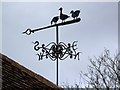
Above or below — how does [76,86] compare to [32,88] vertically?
below

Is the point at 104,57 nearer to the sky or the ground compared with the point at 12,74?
nearer to the ground

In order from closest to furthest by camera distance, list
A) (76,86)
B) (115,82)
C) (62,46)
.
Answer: (62,46) → (115,82) → (76,86)

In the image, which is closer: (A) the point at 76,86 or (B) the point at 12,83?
(B) the point at 12,83

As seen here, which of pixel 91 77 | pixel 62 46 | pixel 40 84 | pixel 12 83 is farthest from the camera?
pixel 91 77

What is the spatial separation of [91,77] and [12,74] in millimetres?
11364

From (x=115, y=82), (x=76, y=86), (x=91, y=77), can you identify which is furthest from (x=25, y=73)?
(x=76, y=86)

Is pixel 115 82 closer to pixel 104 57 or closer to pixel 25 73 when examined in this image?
pixel 104 57

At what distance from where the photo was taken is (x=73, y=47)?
454cm

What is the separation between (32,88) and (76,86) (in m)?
12.7

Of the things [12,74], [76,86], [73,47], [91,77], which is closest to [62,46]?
[73,47]

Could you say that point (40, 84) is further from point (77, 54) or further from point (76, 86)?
point (76, 86)

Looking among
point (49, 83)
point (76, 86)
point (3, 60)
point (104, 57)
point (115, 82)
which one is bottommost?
point (76, 86)

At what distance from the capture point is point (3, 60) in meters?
3.62

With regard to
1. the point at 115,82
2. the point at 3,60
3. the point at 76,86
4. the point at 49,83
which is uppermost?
the point at 3,60
